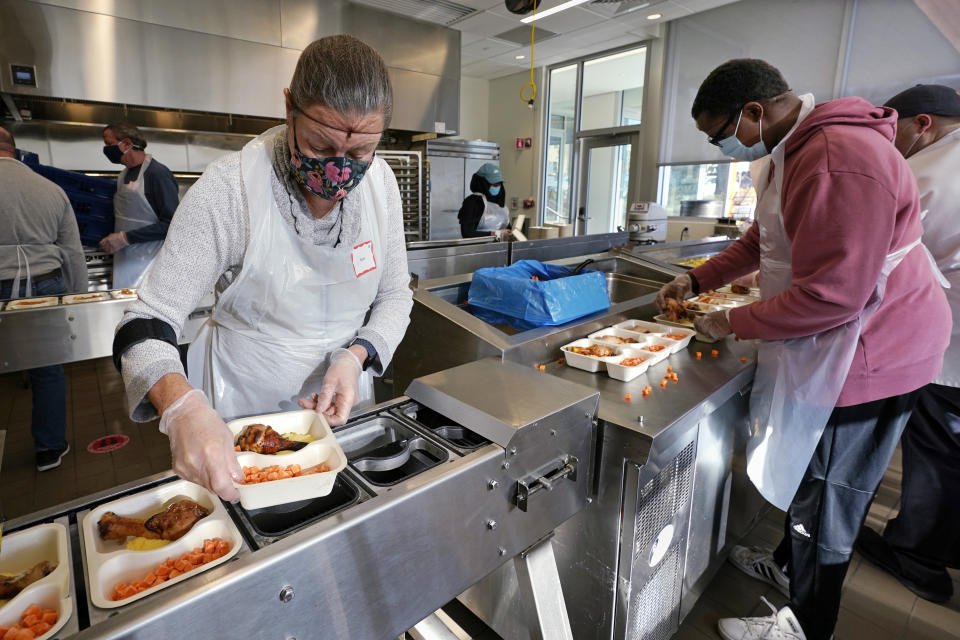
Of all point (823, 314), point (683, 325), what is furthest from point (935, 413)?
point (823, 314)

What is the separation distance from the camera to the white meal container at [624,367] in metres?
1.59

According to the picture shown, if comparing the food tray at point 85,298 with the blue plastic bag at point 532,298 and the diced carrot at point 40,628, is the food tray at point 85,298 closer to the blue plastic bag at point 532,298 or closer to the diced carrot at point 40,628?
the blue plastic bag at point 532,298

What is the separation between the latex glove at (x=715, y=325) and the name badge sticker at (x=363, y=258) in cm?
115

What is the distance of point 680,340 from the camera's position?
1.88 m

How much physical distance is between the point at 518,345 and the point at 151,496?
1.04m

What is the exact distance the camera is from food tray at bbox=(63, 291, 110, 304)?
2.53m

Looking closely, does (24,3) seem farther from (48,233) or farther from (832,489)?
(832,489)

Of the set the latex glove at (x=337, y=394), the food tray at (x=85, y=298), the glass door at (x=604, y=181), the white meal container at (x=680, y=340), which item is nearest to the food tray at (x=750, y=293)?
the white meal container at (x=680, y=340)

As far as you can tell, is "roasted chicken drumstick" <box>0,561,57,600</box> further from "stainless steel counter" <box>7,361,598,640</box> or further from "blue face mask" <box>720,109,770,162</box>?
"blue face mask" <box>720,109,770,162</box>

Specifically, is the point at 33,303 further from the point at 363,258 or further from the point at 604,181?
the point at 604,181

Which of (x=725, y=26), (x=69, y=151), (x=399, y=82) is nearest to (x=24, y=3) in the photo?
(x=69, y=151)

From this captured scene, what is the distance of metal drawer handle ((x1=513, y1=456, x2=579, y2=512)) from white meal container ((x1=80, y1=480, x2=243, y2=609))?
549mm

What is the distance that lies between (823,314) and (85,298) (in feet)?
10.5

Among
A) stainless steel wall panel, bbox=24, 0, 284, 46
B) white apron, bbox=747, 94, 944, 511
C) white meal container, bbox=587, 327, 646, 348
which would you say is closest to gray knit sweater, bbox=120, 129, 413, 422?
white meal container, bbox=587, 327, 646, 348
